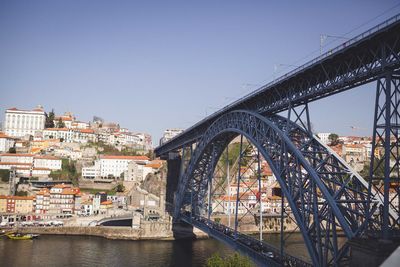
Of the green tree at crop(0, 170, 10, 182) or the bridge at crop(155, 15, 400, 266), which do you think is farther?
the green tree at crop(0, 170, 10, 182)

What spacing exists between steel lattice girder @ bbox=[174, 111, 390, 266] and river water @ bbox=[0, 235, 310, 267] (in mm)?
10274

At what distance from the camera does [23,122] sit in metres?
84.4

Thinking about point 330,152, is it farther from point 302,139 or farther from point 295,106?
point 295,106

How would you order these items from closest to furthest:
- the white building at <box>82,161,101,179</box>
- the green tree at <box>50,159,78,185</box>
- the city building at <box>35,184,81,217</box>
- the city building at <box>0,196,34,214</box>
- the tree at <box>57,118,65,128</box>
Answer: the city building at <box>0,196,34,214</box>
the city building at <box>35,184,81,217</box>
the green tree at <box>50,159,78,185</box>
the white building at <box>82,161,101,179</box>
the tree at <box>57,118,65,128</box>

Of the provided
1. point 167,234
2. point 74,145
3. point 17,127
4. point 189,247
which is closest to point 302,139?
point 189,247

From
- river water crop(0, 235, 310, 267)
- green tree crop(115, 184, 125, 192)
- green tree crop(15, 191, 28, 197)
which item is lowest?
river water crop(0, 235, 310, 267)

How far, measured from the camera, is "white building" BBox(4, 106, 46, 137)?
83875 millimetres

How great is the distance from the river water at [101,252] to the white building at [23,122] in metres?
50.5

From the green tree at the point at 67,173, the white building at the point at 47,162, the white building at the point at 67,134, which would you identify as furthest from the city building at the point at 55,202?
the white building at the point at 67,134

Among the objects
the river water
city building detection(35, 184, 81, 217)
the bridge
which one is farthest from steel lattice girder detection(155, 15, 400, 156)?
city building detection(35, 184, 81, 217)

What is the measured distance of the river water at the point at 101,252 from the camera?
29.3m

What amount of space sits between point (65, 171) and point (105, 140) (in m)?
23.1

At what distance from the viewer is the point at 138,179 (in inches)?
2375

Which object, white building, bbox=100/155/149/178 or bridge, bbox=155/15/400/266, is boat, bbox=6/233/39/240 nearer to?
bridge, bbox=155/15/400/266
